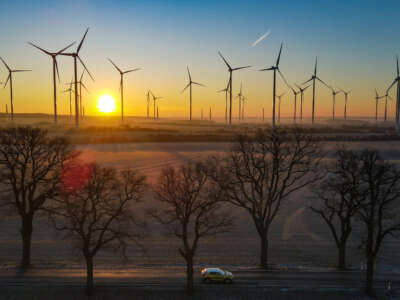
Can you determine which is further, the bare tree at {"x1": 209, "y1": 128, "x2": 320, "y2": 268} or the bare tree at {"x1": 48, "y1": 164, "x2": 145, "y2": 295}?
the bare tree at {"x1": 209, "y1": 128, "x2": 320, "y2": 268}

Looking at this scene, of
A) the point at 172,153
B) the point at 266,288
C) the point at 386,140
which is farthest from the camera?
the point at 386,140

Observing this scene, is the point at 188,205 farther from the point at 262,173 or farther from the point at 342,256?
the point at 342,256

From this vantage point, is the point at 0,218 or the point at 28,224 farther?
the point at 0,218

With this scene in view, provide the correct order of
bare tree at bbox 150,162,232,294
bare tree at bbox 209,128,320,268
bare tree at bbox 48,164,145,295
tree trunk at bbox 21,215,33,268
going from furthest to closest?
bare tree at bbox 209,128,320,268, tree trunk at bbox 21,215,33,268, bare tree at bbox 150,162,232,294, bare tree at bbox 48,164,145,295

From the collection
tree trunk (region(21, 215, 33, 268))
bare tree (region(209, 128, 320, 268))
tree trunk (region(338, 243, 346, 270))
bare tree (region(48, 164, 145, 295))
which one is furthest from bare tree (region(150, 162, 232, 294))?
tree trunk (region(21, 215, 33, 268))

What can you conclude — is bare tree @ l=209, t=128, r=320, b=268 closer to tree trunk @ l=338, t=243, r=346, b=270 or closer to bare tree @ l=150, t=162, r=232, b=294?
bare tree @ l=150, t=162, r=232, b=294

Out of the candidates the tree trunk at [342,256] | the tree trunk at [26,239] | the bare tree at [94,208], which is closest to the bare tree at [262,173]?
the tree trunk at [342,256]

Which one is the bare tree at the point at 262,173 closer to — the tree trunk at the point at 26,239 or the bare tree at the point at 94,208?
the bare tree at the point at 94,208

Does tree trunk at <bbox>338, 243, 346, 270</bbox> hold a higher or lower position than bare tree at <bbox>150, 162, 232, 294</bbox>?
lower

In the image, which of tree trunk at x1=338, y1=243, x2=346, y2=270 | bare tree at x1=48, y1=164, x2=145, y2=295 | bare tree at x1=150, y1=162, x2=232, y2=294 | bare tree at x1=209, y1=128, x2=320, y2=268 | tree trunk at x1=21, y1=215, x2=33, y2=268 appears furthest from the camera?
bare tree at x1=209, y1=128, x2=320, y2=268

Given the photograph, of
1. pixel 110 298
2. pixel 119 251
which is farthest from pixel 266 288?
pixel 119 251

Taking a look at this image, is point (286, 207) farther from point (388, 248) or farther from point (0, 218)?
point (0, 218)
